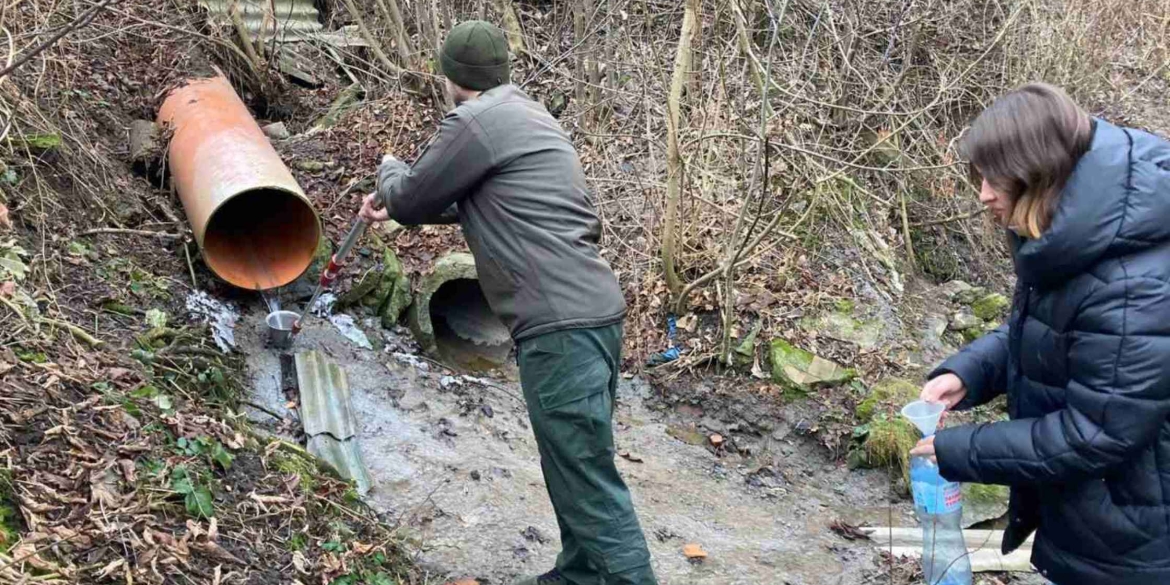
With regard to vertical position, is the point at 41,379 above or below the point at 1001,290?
above

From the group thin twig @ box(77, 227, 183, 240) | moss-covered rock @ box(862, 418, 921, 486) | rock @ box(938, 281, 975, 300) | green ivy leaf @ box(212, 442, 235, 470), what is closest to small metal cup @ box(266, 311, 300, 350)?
thin twig @ box(77, 227, 183, 240)

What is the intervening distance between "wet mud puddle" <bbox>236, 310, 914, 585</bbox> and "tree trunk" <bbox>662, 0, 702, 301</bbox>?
37.7 inches

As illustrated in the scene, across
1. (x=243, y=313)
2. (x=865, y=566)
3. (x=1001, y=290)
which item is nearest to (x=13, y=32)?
(x=243, y=313)

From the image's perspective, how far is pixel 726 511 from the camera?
5.44 m

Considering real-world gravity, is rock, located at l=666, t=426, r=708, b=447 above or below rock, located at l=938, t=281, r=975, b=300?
below

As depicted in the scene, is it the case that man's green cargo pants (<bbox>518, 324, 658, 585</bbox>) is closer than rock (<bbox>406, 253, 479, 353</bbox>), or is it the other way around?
man's green cargo pants (<bbox>518, 324, 658, 585</bbox>)

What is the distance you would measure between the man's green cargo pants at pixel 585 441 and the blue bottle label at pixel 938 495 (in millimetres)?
1080

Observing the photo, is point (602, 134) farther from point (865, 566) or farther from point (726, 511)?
point (865, 566)

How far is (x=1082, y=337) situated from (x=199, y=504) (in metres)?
3.02

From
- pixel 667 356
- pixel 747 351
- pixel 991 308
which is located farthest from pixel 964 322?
pixel 667 356

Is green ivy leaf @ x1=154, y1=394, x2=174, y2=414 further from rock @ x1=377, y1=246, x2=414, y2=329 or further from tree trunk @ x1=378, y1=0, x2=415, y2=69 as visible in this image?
tree trunk @ x1=378, y1=0, x2=415, y2=69

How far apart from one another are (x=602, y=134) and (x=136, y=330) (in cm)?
456

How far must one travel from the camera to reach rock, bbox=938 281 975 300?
327 inches

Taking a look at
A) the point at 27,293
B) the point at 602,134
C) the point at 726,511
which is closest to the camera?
the point at 27,293
